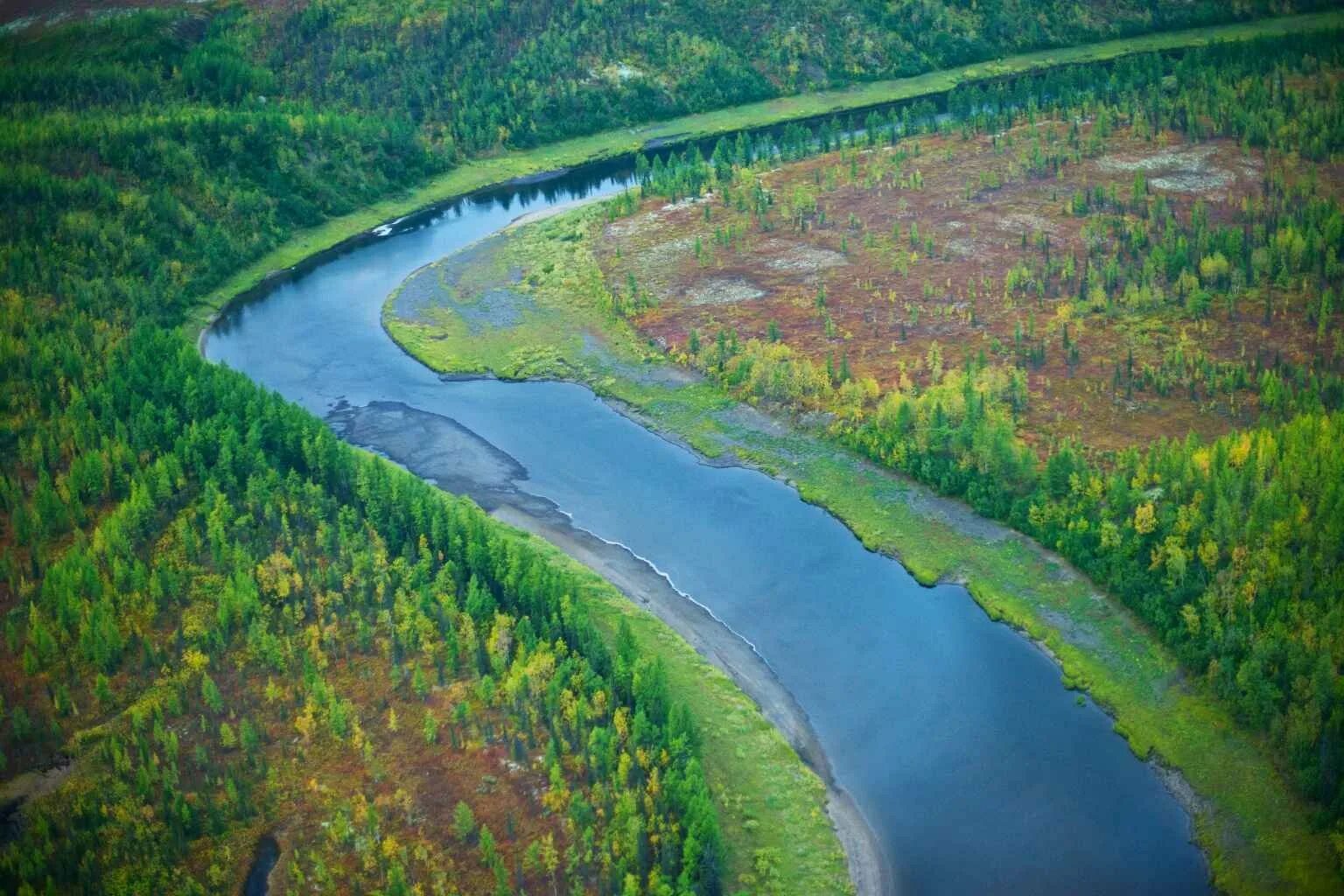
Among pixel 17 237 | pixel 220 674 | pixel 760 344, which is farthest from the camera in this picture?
pixel 17 237

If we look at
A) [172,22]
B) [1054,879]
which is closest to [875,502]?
[1054,879]

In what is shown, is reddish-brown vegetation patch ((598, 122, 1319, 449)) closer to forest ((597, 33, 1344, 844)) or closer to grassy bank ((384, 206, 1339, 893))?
forest ((597, 33, 1344, 844))

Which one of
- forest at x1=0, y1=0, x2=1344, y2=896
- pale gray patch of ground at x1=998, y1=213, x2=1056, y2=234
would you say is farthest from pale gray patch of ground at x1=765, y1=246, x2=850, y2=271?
forest at x1=0, y1=0, x2=1344, y2=896

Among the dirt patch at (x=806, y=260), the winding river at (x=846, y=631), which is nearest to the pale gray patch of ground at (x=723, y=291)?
the dirt patch at (x=806, y=260)

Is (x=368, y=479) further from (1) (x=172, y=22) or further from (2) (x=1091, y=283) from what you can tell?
(1) (x=172, y=22)

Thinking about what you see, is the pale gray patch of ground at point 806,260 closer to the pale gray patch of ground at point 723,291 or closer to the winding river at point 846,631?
the pale gray patch of ground at point 723,291

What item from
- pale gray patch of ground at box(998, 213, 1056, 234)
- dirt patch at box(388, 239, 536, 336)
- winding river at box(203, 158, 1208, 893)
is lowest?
winding river at box(203, 158, 1208, 893)

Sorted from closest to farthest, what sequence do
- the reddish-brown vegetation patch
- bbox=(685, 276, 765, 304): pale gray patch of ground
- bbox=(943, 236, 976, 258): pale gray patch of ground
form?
the reddish-brown vegetation patch < bbox=(685, 276, 765, 304): pale gray patch of ground < bbox=(943, 236, 976, 258): pale gray patch of ground
